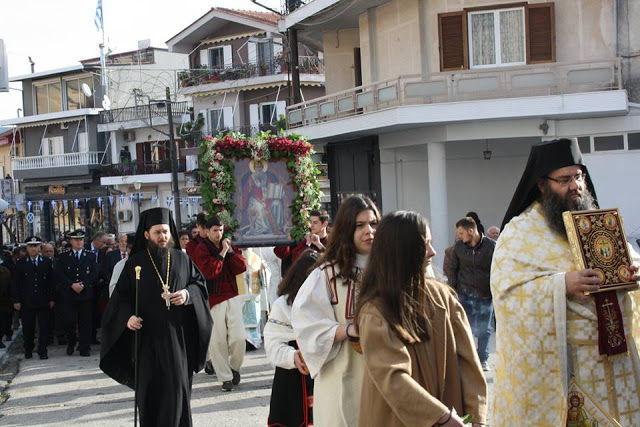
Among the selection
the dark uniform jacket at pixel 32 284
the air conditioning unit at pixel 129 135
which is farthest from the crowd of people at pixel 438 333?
the air conditioning unit at pixel 129 135

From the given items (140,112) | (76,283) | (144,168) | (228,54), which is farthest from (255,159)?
(140,112)

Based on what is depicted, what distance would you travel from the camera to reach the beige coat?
4082 millimetres

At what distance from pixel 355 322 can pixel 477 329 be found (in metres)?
7.57

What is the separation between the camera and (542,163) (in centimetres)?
527

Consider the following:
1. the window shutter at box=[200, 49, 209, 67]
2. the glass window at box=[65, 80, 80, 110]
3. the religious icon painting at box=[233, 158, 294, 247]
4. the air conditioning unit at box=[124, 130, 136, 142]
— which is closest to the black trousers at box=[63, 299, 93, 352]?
the religious icon painting at box=[233, 158, 294, 247]

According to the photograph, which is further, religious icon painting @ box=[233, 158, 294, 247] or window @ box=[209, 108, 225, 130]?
window @ box=[209, 108, 225, 130]

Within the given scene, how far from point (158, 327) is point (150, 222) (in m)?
0.92

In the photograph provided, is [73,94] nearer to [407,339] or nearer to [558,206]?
[558,206]

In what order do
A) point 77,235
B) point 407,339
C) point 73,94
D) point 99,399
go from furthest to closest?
point 73,94 < point 77,235 < point 99,399 < point 407,339

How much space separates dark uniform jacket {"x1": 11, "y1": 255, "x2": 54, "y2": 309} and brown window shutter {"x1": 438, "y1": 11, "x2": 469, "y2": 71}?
10.4m

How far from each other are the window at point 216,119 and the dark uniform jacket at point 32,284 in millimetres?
29072

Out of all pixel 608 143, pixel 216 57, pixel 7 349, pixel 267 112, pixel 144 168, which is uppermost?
pixel 216 57

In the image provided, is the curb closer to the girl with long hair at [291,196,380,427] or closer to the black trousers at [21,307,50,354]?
the black trousers at [21,307,50,354]

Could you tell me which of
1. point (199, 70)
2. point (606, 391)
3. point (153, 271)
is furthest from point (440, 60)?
point (199, 70)
